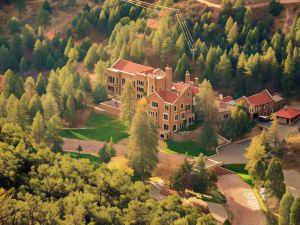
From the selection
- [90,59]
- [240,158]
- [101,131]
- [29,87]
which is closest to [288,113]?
[240,158]

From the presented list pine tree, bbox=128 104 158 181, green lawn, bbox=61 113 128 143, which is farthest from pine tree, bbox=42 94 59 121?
pine tree, bbox=128 104 158 181

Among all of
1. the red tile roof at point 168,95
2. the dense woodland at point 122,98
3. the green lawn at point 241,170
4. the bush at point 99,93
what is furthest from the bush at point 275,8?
the green lawn at point 241,170

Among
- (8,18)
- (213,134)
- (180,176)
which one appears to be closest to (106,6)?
(8,18)

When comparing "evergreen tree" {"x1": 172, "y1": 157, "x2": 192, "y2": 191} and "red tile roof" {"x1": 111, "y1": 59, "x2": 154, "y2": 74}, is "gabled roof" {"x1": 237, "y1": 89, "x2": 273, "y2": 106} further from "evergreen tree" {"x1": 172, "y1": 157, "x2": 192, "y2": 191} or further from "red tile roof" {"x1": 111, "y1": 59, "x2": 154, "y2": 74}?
"evergreen tree" {"x1": 172, "y1": 157, "x2": 192, "y2": 191}

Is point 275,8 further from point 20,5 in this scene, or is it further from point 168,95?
point 20,5

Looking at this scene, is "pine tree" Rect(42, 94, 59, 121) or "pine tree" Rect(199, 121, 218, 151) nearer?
"pine tree" Rect(199, 121, 218, 151)

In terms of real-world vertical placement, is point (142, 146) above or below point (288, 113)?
below

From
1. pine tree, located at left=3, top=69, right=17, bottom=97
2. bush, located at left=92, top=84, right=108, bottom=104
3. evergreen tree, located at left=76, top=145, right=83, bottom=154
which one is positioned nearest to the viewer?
evergreen tree, located at left=76, top=145, right=83, bottom=154
